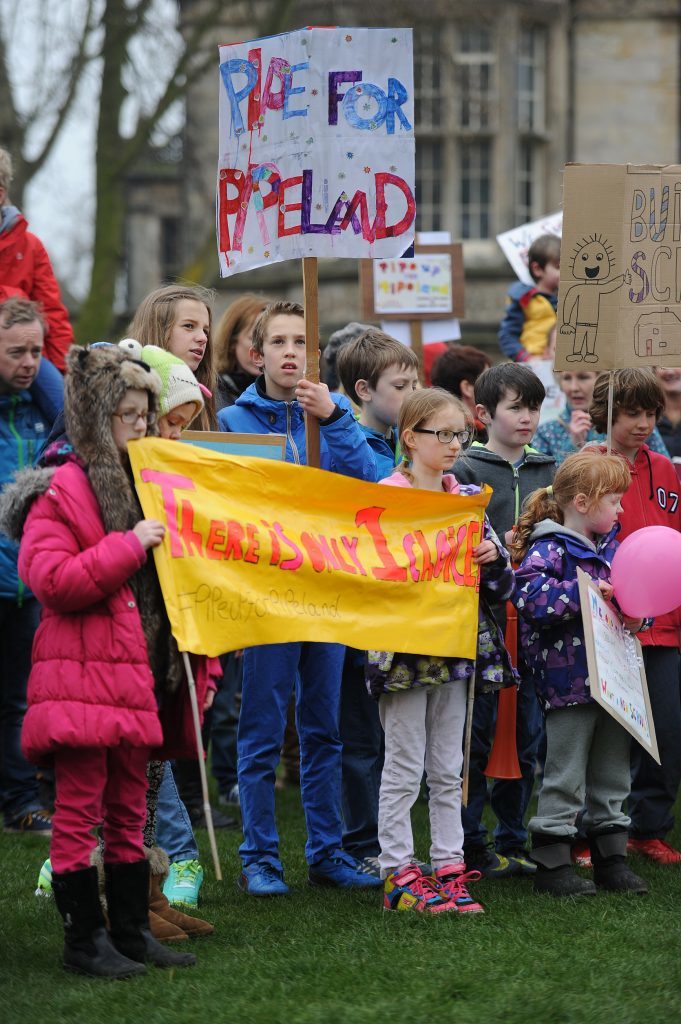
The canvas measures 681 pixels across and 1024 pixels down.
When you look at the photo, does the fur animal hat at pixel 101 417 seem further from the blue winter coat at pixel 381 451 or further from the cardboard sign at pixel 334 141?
the blue winter coat at pixel 381 451

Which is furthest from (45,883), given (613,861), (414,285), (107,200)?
(107,200)

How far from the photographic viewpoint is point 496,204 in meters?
21.2

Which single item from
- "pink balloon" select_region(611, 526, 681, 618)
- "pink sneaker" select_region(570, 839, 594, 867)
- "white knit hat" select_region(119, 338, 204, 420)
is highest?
"white knit hat" select_region(119, 338, 204, 420)

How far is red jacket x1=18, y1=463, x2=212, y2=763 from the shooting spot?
4703 millimetres

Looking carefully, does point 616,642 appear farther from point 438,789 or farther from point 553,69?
point 553,69

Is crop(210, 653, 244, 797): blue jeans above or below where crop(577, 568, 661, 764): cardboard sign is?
below

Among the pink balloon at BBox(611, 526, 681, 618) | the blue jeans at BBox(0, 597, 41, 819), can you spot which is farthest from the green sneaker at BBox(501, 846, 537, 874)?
the blue jeans at BBox(0, 597, 41, 819)

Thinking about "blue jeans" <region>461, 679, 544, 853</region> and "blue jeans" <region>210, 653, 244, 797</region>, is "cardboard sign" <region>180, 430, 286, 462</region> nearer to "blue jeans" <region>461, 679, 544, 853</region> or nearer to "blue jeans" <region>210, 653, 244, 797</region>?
"blue jeans" <region>461, 679, 544, 853</region>

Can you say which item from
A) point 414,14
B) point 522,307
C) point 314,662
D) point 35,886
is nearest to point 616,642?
point 314,662

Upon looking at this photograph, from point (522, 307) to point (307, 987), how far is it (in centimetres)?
651

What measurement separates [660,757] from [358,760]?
1.29m

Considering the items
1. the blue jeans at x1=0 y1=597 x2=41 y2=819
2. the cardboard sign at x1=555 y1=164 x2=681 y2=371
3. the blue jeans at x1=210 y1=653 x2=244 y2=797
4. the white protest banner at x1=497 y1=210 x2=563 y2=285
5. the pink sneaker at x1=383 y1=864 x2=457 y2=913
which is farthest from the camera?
the white protest banner at x1=497 y1=210 x2=563 y2=285

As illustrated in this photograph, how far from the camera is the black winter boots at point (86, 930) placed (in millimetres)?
4793

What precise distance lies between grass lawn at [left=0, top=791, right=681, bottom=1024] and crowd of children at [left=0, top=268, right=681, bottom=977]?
16cm
